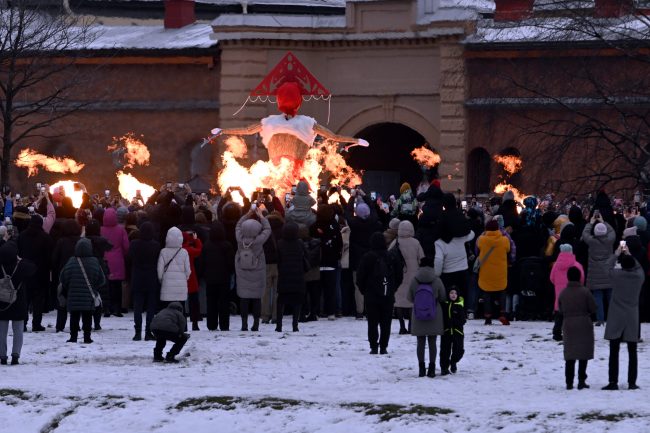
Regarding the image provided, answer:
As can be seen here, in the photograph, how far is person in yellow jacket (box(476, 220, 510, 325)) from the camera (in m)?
25.7

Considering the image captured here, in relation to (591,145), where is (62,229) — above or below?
below

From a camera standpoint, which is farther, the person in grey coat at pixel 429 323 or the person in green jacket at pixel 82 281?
the person in green jacket at pixel 82 281

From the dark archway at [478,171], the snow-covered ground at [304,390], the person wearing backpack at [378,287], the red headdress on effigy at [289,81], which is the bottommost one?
the snow-covered ground at [304,390]

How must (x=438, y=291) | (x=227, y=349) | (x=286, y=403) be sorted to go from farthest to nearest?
(x=227, y=349) < (x=438, y=291) < (x=286, y=403)

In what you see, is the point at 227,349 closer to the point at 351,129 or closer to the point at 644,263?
the point at 644,263

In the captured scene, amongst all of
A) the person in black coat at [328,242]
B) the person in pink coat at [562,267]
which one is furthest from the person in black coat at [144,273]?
the person in pink coat at [562,267]

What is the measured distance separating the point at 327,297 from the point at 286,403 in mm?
8313

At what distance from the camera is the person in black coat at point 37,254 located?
25.5m

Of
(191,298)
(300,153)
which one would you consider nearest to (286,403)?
(191,298)

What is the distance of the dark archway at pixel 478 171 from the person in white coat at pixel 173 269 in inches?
815

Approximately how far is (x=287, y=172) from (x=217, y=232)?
44.3 ft

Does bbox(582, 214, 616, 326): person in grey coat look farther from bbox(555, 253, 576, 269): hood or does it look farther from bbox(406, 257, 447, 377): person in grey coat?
bbox(406, 257, 447, 377): person in grey coat

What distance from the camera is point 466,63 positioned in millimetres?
43219

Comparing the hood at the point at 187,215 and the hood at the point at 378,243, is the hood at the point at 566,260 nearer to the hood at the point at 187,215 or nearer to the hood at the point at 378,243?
the hood at the point at 378,243
